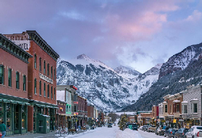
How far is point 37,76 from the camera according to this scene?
147 feet

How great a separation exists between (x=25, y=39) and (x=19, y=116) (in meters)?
10.5

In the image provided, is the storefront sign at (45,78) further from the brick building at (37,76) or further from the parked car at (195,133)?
the parked car at (195,133)

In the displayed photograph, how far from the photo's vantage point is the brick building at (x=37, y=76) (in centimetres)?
4241

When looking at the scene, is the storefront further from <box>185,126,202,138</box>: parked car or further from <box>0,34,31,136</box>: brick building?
<box>185,126,202,138</box>: parked car

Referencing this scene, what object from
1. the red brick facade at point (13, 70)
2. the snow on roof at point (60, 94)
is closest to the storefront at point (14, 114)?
the red brick facade at point (13, 70)

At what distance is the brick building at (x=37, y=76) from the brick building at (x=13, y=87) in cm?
187

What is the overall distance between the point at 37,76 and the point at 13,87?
9.55m

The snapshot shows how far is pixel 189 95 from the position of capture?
62.0m

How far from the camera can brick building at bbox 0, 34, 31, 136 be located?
32.2 meters

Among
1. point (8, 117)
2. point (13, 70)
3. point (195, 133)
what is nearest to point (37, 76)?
point (13, 70)

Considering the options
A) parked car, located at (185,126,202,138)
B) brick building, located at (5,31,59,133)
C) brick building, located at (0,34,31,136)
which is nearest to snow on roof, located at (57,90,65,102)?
brick building, located at (5,31,59,133)

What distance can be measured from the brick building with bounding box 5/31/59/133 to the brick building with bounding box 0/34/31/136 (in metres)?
1.87

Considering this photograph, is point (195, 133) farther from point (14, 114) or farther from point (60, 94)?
point (60, 94)

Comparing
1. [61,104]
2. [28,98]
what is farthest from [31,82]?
[61,104]
